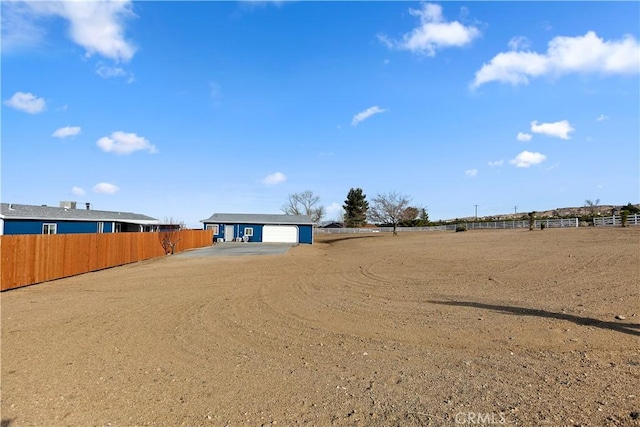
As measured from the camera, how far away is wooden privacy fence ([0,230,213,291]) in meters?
11.7

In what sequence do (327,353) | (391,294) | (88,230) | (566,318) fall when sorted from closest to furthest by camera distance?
(327,353) → (566,318) → (391,294) → (88,230)

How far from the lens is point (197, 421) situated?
3496 millimetres

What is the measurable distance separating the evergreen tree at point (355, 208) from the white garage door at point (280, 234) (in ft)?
152

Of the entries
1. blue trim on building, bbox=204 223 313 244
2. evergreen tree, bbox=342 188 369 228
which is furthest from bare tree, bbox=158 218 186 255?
evergreen tree, bbox=342 188 369 228

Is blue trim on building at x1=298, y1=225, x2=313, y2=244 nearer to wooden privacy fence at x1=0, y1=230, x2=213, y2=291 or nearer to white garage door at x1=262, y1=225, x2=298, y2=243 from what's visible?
white garage door at x1=262, y1=225, x2=298, y2=243

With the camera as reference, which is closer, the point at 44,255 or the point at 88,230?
the point at 44,255

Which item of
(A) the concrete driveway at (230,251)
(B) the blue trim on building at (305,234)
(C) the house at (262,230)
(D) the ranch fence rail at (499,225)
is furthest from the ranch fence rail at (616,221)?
(A) the concrete driveway at (230,251)

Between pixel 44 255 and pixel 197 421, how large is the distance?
12.9 meters

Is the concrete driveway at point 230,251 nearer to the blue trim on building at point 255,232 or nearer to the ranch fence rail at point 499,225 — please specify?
the blue trim on building at point 255,232

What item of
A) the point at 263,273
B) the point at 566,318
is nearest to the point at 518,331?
the point at 566,318

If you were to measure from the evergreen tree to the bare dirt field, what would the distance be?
77620 mm

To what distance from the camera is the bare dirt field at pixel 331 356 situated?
3598mm

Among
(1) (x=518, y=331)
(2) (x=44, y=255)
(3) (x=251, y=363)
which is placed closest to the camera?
(3) (x=251, y=363)

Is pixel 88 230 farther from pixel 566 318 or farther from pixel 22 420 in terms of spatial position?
pixel 566 318
